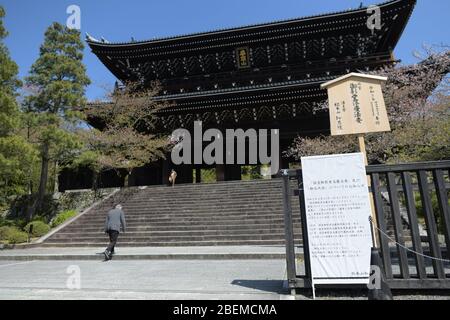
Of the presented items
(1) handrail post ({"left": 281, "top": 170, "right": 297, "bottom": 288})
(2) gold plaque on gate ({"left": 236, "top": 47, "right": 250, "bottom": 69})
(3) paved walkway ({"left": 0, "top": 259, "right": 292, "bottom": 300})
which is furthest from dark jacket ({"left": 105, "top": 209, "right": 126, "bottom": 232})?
(2) gold plaque on gate ({"left": 236, "top": 47, "right": 250, "bottom": 69})

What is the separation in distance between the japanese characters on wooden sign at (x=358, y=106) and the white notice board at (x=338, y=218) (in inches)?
38.2

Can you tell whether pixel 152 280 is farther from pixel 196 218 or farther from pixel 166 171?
pixel 166 171

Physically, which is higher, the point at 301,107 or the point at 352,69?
the point at 352,69

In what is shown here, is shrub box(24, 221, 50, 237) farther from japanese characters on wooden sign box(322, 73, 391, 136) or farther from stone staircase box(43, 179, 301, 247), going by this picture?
japanese characters on wooden sign box(322, 73, 391, 136)

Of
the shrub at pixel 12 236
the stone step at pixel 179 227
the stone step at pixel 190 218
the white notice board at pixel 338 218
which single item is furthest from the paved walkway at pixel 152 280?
the shrub at pixel 12 236

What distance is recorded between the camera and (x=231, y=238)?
11312mm

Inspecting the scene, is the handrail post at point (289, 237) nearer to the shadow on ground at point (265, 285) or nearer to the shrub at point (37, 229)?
the shadow on ground at point (265, 285)

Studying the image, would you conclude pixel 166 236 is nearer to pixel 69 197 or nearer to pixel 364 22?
pixel 69 197

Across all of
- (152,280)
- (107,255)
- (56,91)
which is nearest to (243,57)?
(56,91)

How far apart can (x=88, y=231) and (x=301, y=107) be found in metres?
13.3

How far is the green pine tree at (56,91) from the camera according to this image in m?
15.8

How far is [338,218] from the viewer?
4445 millimetres

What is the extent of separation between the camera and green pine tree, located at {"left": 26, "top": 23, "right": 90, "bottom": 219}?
15.8 meters
